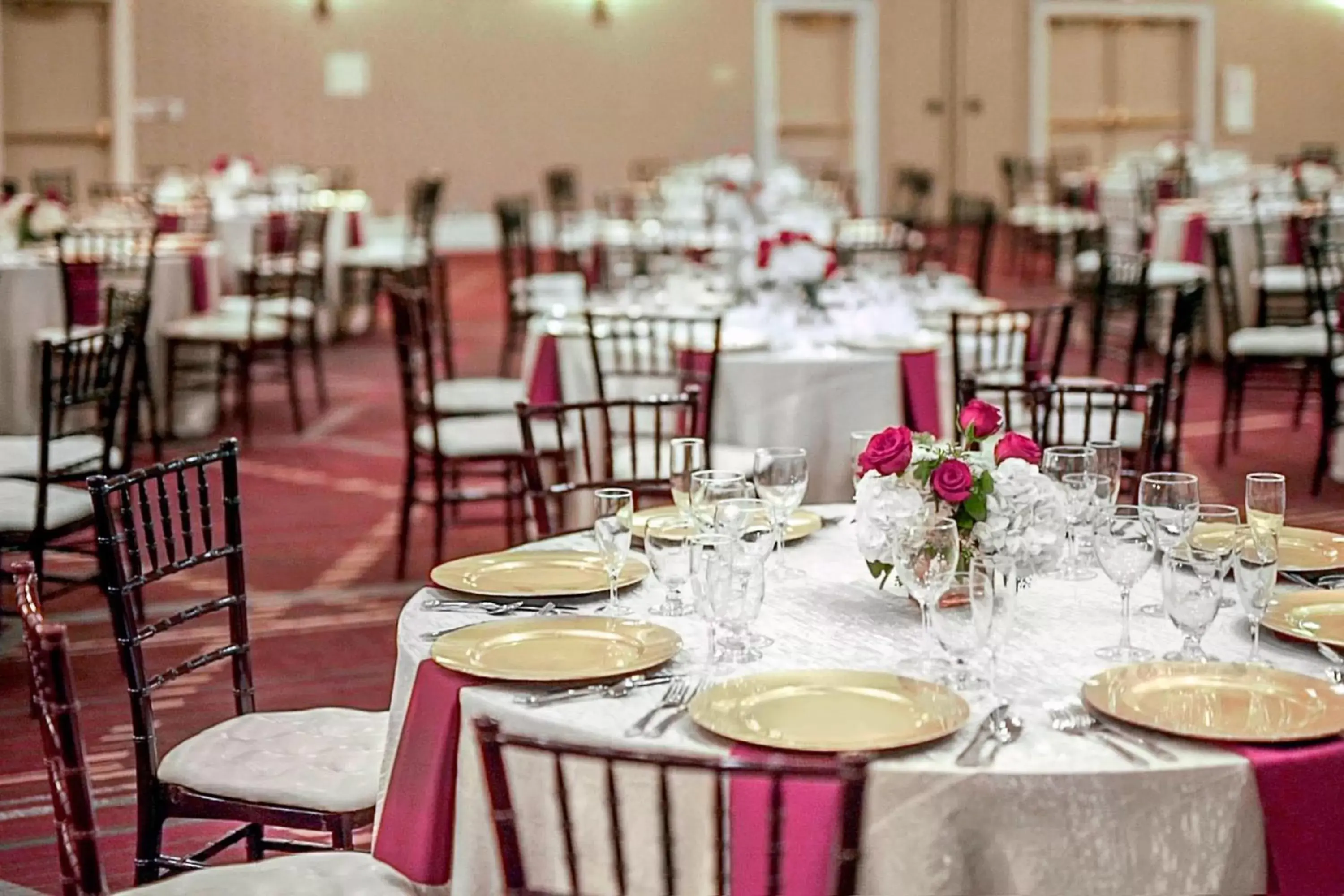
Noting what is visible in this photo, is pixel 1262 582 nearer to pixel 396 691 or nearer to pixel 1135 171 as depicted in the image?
pixel 396 691

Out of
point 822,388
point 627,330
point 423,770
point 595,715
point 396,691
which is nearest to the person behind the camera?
point 595,715

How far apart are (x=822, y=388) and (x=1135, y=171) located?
9.17 meters

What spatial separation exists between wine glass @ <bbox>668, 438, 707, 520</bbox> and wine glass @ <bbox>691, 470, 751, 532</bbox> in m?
0.06

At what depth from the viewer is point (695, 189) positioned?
12438 mm

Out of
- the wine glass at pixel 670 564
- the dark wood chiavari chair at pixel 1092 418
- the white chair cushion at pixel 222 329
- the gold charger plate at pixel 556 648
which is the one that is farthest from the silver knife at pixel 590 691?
the white chair cushion at pixel 222 329

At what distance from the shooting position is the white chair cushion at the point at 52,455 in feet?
15.4

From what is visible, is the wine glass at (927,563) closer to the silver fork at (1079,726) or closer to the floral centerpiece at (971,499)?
the floral centerpiece at (971,499)

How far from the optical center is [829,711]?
6.73 ft

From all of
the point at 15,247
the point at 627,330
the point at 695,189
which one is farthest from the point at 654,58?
→ the point at 627,330

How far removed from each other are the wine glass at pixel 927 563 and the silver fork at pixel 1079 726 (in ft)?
0.59

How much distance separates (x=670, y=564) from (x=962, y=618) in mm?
463

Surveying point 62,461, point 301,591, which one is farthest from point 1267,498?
point 301,591

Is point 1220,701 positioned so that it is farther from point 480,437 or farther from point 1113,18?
point 1113,18

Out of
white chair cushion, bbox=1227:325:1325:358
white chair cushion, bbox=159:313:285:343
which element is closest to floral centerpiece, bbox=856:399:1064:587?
white chair cushion, bbox=1227:325:1325:358
